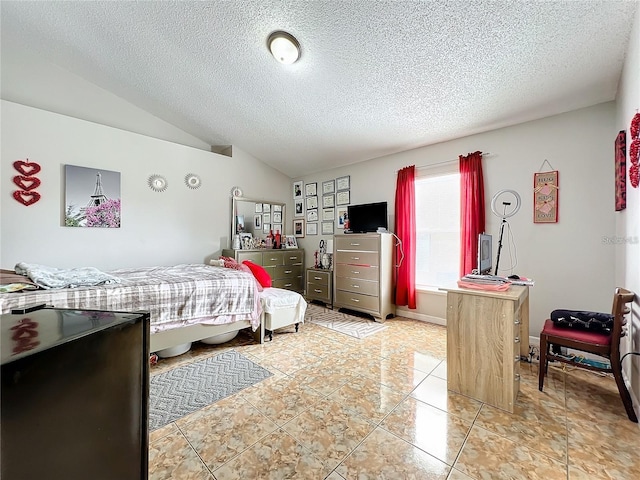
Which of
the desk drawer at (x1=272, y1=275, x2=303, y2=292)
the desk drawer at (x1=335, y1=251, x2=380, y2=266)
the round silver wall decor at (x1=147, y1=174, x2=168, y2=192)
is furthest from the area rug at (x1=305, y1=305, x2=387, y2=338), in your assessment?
the round silver wall decor at (x1=147, y1=174, x2=168, y2=192)

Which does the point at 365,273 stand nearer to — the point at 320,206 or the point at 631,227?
the point at 320,206

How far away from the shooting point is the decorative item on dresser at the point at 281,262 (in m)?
4.49

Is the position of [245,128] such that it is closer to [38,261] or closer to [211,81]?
[211,81]

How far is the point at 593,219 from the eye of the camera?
2.58 m

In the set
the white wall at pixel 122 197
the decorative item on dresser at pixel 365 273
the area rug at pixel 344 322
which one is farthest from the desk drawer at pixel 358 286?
the white wall at pixel 122 197

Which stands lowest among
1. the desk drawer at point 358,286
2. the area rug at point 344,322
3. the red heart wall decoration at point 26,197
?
the area rug at point 344,322

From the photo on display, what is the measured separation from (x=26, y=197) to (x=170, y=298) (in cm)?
235

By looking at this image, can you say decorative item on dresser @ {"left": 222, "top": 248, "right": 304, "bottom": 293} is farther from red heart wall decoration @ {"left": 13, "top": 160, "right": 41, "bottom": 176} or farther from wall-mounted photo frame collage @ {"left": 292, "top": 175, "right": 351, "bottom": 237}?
red heart wall decoration @ {"left": 13, "top": 160, "right": 41, "bottom": 176}

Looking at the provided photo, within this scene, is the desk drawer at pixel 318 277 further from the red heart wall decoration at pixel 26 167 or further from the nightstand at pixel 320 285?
the red heart wall decoration at pixel 26 167

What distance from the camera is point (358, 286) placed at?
13.1 ft

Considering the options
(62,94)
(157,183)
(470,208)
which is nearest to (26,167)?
(62,94)

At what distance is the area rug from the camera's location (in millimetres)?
3338

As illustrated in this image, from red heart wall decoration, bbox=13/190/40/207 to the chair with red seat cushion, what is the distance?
208 inches

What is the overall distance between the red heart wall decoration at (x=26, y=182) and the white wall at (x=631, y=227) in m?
5.52
